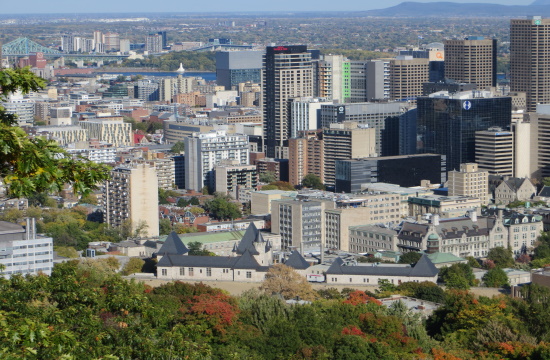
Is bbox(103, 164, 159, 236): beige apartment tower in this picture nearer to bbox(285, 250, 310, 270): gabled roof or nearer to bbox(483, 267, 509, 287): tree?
bbox(285, 250, 310, 270): gabled roof

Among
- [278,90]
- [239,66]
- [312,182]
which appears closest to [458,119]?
[312,182]

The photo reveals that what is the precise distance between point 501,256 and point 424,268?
4418 millimetres

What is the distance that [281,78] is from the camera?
53531 mm

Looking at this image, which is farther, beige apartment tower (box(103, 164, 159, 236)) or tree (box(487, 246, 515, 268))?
beige apartment tower (box(103, 164, 159, 236))

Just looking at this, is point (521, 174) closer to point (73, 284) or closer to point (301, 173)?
point (301, 173)

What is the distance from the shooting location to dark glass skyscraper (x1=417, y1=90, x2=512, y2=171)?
44.5 m

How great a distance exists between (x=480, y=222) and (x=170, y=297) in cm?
1505

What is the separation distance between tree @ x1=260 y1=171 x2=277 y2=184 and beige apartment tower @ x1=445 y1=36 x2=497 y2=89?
21655mm

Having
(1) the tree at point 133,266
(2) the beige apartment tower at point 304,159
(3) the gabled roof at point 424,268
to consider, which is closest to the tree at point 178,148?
(2) the beige apartment tower at point 304,159

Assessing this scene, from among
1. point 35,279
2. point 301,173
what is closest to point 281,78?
point 301,173

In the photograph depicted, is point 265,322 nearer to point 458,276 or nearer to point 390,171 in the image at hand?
point 458,276

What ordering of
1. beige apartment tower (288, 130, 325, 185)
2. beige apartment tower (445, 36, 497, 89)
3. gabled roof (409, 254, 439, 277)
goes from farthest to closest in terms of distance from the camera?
beige apartment tower (445, 36, 497, 89), beige apartment tower (288, 130, 325, 185), gabled roof (409, 254, 439, 277)

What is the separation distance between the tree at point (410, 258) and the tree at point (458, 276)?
1.55 m

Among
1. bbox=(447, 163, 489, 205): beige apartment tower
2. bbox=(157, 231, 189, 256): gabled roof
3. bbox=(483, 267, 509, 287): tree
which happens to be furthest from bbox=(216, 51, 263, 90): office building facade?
bbox=(483, 267, 509, 287): tree
